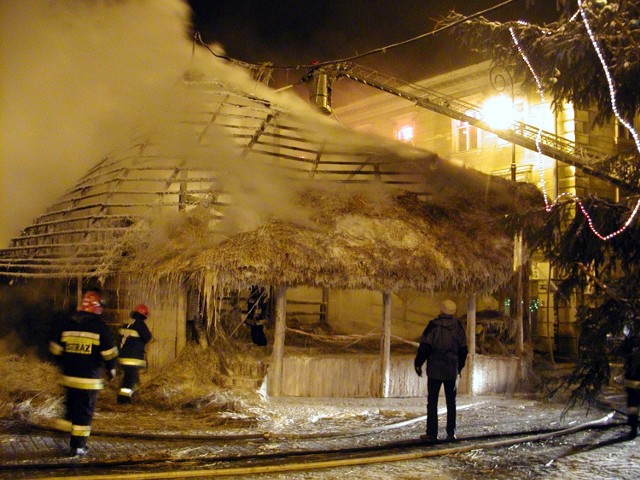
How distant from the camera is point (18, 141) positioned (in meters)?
17.9

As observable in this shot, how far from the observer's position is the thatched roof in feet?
33.2

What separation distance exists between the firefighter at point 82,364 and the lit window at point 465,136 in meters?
16.8

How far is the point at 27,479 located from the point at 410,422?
5.30m

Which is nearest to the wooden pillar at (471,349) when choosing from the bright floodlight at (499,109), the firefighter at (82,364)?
the firefighter at (82,364)

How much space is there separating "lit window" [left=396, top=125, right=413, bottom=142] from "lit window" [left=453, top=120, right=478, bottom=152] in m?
2.09

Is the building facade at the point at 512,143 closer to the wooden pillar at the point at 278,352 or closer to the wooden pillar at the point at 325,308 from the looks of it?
the wooden pillar at the point at 325,308

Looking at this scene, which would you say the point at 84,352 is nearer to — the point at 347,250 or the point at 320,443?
the point at 320,443

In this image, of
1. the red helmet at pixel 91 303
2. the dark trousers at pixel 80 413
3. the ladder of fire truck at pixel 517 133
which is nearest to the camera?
the dark trousers at pixel 80 413

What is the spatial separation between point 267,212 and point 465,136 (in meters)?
12.3

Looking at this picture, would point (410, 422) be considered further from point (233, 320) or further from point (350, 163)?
point (350, 163)

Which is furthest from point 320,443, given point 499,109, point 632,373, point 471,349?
point 499,109

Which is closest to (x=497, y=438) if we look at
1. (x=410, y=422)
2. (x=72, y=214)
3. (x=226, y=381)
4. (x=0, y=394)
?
(x=410, y=422)

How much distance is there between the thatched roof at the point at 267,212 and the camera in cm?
1012

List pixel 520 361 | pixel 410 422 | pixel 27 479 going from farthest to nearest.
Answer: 1. pixel 520 361
2. pixel 410 422
3. pixel 27 479
